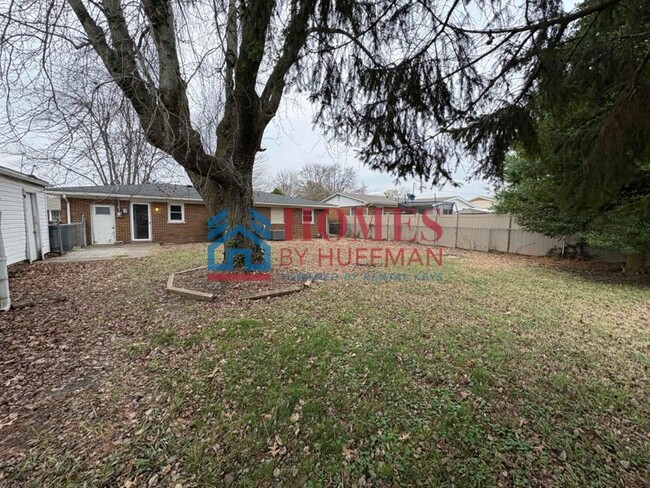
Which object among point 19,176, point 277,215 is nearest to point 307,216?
point 277,215

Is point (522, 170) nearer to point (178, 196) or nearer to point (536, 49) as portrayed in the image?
point (536, 49)

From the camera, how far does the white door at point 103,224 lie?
11972 mm

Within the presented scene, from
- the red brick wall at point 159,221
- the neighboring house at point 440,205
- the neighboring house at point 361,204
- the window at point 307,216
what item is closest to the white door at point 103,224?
the red brick wall at point 159,221

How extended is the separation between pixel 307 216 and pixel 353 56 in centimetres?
1472

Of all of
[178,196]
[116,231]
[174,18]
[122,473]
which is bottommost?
[122,473]

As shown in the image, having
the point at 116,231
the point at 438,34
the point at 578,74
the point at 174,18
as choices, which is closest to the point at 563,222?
the point at 578,74

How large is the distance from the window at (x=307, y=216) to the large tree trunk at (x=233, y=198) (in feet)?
36.1

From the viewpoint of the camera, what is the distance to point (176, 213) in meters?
13.6

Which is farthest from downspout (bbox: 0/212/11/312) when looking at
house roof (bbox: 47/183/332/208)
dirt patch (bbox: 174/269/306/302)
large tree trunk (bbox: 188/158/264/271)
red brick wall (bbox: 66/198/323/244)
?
red brick wall (bbox: 66/198/323/244)

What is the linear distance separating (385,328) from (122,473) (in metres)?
2.95

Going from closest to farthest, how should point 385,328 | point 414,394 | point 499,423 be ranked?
point 499,423, point 414,394, point 385,328

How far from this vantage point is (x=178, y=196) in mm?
13125

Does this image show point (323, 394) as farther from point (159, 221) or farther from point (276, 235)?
point (159, 221)

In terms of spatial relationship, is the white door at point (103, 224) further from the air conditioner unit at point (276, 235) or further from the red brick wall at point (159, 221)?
the air conditioner unit at point (276, 235)
